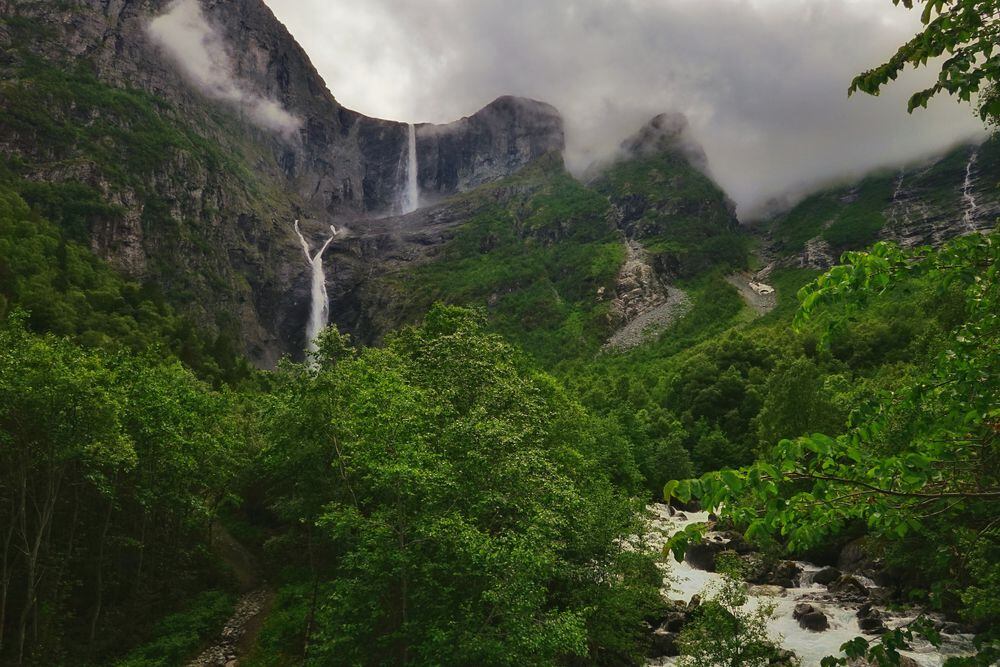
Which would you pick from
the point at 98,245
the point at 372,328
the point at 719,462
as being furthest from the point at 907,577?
the point at 372,328

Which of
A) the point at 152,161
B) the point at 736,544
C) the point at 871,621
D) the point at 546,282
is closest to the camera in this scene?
the point at 871,621

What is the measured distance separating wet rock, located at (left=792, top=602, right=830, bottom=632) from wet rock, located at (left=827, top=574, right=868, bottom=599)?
380 cm

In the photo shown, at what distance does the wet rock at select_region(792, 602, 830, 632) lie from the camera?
2424 cm

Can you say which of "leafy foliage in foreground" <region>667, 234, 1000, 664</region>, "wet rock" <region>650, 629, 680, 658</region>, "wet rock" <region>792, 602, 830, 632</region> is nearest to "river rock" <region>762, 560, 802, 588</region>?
"wet rock" <region>792, 602, 830, 632</region>

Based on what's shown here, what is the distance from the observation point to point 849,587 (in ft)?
94.5

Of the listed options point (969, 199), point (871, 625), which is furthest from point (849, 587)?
point (969, 199)

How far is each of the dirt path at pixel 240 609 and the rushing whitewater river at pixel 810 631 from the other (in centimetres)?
1789

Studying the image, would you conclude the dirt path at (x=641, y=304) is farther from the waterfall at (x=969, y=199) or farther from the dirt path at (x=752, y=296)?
the waterfall at (x=969, y=199)

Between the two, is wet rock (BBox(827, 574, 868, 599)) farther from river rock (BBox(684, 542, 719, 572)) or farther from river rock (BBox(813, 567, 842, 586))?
river rock (BBox(684, 542, 719, 572))

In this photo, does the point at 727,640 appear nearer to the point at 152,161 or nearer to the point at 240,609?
the point at 240,609

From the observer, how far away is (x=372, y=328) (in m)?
159

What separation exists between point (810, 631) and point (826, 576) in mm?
7947

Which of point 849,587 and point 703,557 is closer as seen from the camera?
point 849,587

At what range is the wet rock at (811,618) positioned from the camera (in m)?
24.2
